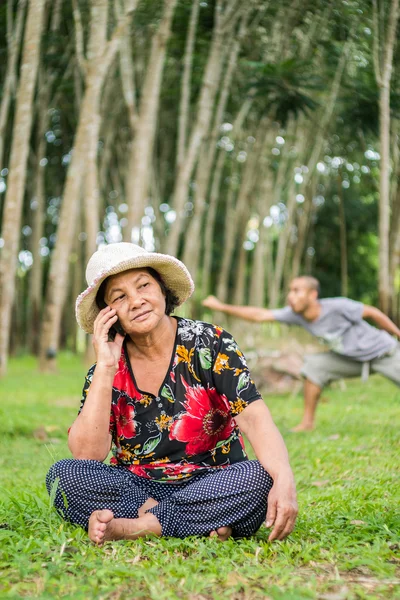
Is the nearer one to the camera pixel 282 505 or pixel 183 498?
pixel 282 505

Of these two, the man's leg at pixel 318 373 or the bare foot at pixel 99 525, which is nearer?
the bare foot at pixel 99 525

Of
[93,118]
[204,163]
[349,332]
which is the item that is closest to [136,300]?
[349,332]

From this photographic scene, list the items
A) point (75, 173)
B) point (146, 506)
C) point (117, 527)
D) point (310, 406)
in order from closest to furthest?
1. point (117, 527)
2. point (146, 506)
3. point (310, 406)
4. point (75, 173)

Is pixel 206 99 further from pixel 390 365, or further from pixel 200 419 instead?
pixel 200 419

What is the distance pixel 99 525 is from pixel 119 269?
113 centimetres

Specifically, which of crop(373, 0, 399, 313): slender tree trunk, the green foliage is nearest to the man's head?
crop(373, 0, 399, 313): slender tree trunk

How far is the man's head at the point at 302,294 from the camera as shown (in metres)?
7.02

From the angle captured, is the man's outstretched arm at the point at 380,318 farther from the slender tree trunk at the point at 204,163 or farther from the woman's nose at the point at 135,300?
the slender tree trunk at the point at 204,163

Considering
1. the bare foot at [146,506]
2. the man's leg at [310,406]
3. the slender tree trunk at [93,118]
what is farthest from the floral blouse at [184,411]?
the slender tree trunk at [93,118]

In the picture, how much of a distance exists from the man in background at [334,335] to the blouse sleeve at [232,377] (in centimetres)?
337

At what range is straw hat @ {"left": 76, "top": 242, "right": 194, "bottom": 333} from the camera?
3.27 metres

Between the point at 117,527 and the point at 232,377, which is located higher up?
the point at 232,377

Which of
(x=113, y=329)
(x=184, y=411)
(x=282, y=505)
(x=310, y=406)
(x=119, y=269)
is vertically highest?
(x=119, y=269)

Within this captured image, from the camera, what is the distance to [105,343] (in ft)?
10.7
